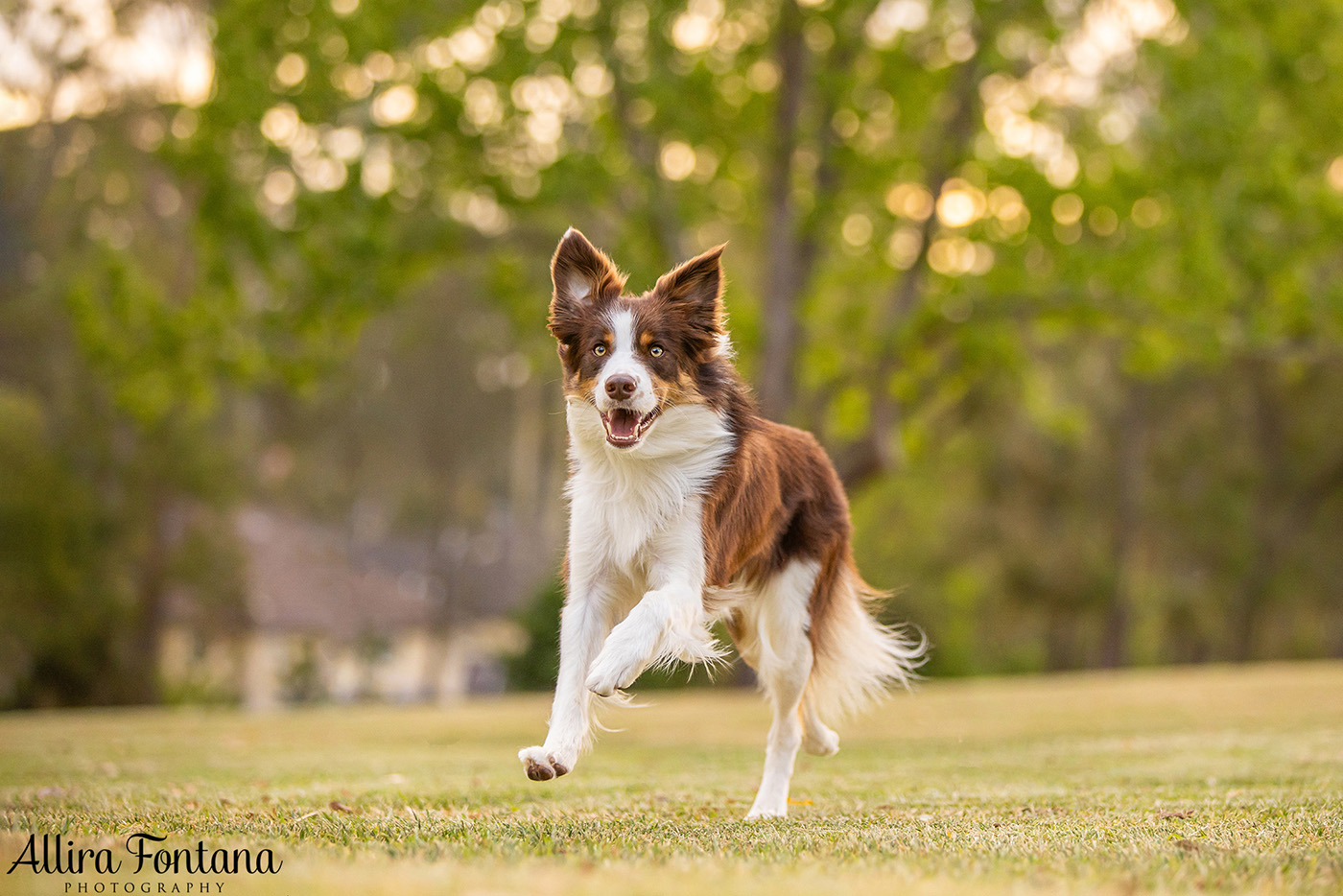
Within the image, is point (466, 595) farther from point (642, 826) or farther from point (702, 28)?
point (642, 826)

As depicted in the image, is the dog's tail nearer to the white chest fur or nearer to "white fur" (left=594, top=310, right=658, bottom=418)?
the white chest fur

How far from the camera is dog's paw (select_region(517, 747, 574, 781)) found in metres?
5.05

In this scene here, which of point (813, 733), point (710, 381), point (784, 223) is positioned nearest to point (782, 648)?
point (813, 733)

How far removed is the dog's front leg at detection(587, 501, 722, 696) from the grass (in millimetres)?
634

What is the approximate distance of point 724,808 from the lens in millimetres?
6461

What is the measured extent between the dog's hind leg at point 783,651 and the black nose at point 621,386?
145cm

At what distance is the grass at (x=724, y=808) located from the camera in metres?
3.92

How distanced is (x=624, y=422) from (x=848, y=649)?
6.88 ft

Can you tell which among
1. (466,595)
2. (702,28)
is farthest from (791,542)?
(466,595)

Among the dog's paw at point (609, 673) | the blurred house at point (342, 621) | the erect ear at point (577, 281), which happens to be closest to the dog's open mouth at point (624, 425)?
the erect ear at point (577, 281)

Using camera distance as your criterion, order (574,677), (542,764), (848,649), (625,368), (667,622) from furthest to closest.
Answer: (848,649) → (625,368) → (574,677) → (667,622) → (542,764)

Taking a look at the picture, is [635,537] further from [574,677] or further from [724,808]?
[724,808]

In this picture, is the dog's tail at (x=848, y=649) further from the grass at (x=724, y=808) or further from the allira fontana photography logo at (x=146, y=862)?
the allira fontana photography logo at (x=146, y=862)

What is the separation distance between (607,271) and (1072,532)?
3358 cm
